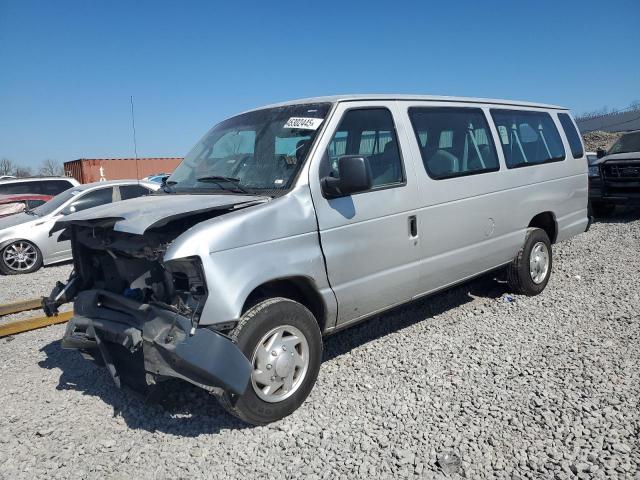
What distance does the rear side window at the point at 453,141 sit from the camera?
4.30 metres

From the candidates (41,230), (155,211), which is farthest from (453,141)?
(41,230)

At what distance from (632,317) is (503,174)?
1857 millimetres

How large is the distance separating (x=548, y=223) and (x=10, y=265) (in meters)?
8.77

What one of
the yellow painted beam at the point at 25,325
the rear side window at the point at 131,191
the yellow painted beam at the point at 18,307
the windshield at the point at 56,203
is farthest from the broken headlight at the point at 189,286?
the windshield at the point at 56,203

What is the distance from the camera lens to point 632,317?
4.82 meters

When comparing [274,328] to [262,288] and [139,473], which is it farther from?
[139,473]

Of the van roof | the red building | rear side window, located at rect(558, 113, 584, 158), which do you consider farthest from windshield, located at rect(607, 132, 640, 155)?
the red building

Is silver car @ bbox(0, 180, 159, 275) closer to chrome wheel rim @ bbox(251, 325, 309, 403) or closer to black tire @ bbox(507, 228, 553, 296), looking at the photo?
black tire @ bbox(507, 228, 553, 296)

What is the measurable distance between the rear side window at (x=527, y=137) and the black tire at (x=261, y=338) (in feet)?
10.00

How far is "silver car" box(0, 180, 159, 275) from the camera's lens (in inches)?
348

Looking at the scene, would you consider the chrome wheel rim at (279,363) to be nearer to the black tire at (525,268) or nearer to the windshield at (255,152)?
the windshield at (255,152)

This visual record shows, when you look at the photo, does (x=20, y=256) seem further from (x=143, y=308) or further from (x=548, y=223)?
Answer: (x=548, y=223)

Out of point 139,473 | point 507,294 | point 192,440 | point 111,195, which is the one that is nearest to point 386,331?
point 507,294

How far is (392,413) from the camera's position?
330 cm
